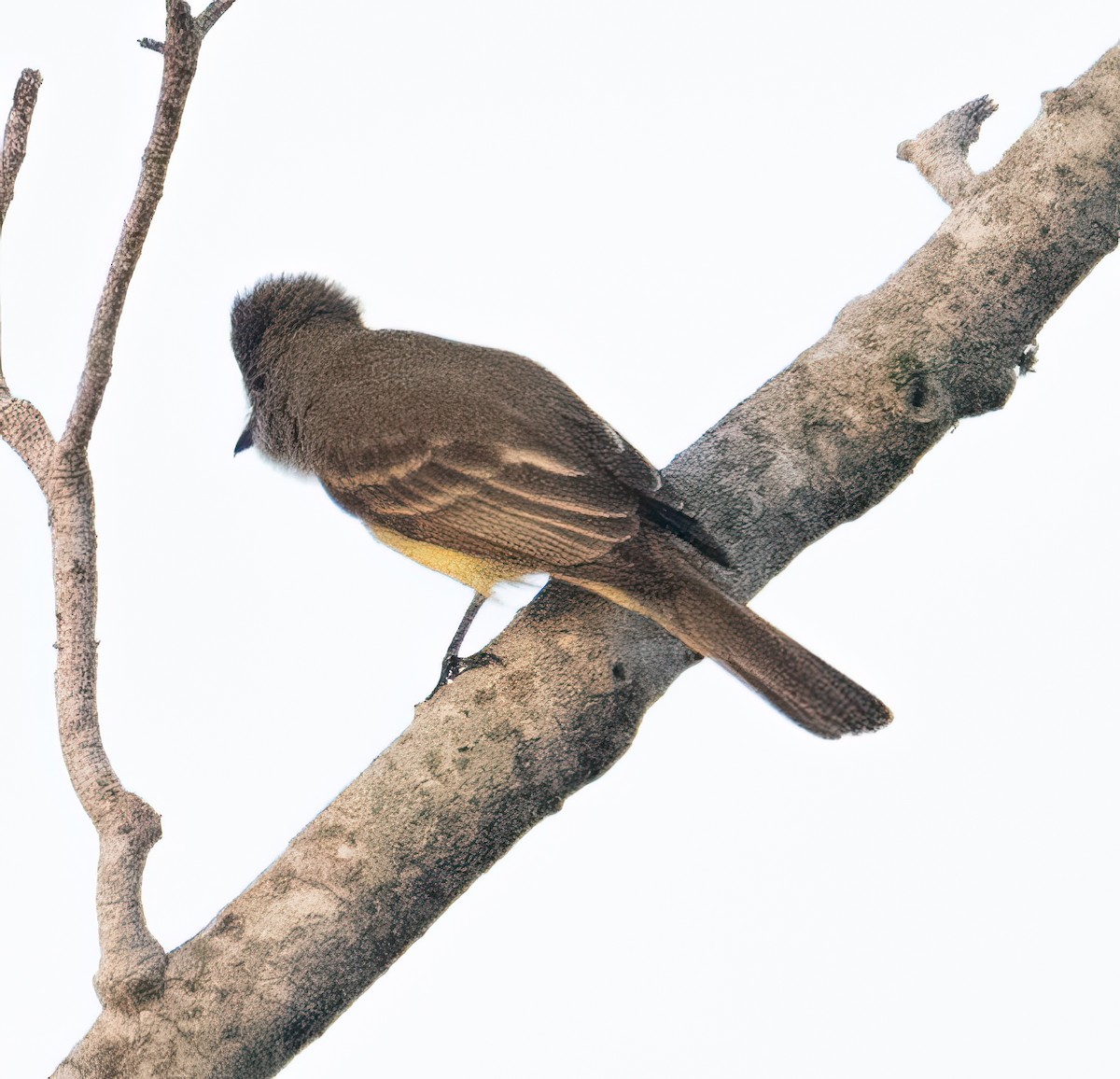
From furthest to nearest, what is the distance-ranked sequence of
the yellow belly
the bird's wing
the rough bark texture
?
the yellow belly, the bird's wing, the rough bark texture

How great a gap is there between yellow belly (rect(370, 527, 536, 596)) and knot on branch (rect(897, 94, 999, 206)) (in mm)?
1954

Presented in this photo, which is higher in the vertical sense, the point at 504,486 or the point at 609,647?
the point at 504,486

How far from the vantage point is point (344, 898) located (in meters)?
4.07

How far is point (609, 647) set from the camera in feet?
14.3

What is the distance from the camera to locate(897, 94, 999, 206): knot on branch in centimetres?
516

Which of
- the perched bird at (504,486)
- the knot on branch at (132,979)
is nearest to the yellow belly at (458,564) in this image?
the perched bird at (504,486)

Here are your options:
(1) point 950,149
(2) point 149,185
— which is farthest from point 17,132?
(1) point 950,149

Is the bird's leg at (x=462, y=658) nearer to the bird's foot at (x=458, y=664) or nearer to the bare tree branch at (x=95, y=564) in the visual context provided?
the bird's foot at (x=458, y=664)

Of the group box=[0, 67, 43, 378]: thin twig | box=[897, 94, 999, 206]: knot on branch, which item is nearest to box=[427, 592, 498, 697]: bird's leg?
box=[0, 67, 43, 378]: thin twig

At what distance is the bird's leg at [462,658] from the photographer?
442 cm

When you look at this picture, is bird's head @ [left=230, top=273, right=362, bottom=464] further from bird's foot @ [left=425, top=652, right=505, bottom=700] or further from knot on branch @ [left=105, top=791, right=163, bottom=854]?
knot on branch @ [left=105, top=791, right=163, bottom=854]

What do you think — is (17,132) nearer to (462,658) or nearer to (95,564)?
(95,564)

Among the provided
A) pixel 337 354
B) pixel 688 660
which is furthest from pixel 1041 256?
pixel 337 354

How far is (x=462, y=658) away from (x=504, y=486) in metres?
0.52
